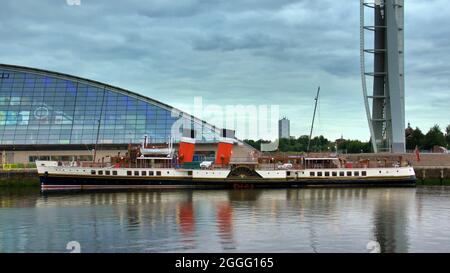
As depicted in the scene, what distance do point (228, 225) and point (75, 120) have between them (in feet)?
225

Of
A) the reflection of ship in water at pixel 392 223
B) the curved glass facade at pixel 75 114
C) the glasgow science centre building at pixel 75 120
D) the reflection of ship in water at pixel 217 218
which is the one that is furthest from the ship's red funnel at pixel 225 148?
the reflection of ship in water at pixel 392 223

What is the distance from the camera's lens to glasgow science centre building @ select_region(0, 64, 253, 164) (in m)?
92.4

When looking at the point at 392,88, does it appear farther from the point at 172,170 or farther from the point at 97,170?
the point at 97,170

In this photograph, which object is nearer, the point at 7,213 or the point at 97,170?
the point at 7,213

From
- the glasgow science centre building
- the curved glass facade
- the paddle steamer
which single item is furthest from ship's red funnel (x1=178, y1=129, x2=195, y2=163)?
the curved glass facade

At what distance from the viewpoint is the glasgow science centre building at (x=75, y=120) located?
9238 centimetres

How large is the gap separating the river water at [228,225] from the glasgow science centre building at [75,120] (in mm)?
44631

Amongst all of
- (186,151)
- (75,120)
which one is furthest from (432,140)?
(75,120)

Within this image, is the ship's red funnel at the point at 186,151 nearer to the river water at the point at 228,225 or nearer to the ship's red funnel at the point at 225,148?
the ship's red funnel at the point at 225,148

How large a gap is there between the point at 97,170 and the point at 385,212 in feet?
121

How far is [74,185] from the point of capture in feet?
212

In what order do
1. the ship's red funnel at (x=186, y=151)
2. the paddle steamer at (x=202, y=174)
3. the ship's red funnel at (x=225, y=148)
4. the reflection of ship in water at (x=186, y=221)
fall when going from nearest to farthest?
1. the reflection of ship in water at (x=186, y=221)
2. the paddle steamer at (x=202, y=174)
3. the ship's red funnel at (x=186, y=151)
4. the ship's red funnel at (x=225, y=148)

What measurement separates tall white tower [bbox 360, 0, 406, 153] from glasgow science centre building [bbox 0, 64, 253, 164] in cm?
2057

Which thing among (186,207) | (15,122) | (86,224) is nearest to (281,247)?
(86,224)
